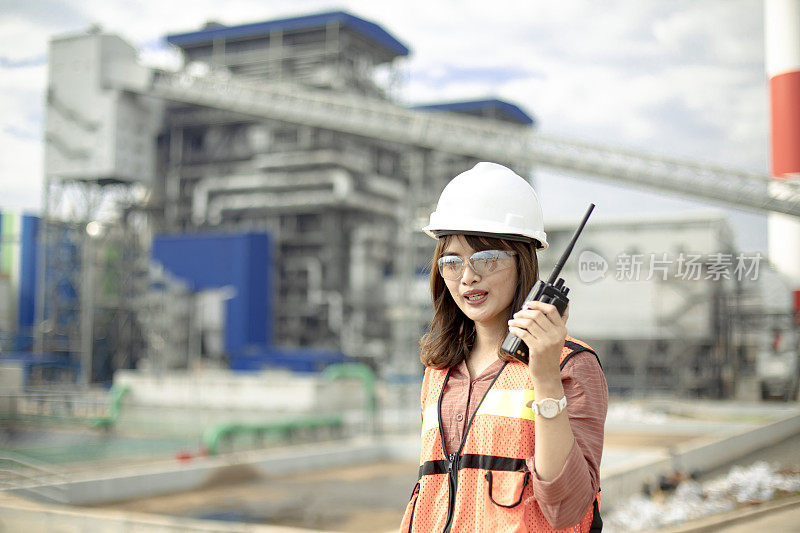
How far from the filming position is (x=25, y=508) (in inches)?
291

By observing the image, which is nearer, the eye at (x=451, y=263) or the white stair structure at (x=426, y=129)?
the eye at (x=451, y=263)

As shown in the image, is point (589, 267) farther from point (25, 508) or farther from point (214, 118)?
point (214, 118)

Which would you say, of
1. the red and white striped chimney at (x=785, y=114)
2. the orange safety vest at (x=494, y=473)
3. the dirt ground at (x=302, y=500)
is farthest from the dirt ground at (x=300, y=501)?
the orange safety vest at (x=494, y=473)

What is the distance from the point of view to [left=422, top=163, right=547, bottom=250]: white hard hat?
186 centimetres

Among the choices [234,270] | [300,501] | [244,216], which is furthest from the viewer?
[244,216]

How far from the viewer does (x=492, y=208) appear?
6.13 feet

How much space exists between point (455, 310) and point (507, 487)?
0.56m

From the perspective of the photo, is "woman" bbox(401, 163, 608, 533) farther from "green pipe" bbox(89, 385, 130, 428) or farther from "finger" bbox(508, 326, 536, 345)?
"green pipe" bbox(89, 385, 130, 428)

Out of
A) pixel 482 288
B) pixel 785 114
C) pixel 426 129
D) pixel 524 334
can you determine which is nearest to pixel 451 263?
pixel 482 288

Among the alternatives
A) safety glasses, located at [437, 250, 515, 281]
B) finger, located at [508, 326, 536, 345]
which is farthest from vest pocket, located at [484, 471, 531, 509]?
safety glasses, located at [437, 250, 515, 281]

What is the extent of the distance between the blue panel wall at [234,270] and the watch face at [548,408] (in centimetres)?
3692

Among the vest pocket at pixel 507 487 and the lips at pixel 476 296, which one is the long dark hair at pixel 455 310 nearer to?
the lips at pixel 476 296

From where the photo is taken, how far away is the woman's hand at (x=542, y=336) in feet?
5.24

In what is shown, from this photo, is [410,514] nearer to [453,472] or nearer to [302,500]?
[453,472]
